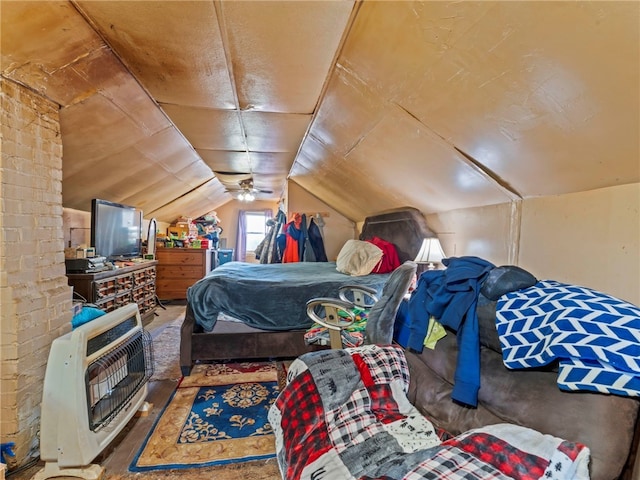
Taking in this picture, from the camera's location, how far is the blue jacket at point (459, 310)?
1304mm

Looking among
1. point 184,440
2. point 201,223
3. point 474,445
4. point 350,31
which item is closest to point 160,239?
point 201,223

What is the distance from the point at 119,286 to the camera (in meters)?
3.58

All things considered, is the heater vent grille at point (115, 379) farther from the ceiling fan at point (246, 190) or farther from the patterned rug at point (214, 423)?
the ceiling fan at point (246, 190)

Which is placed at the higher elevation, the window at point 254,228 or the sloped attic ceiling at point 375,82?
the sloped attic ceiling at point 375,82

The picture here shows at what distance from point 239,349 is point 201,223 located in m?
4.85

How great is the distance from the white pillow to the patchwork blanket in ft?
6.12

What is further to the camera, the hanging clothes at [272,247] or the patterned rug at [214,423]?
the hanging clothes at [272,247]

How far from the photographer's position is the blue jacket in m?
1.30

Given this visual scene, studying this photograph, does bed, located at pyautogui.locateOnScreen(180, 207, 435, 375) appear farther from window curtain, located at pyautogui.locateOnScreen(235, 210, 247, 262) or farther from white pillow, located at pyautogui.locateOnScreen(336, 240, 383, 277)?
window curtain, located at pyautogui.locateOnScreen(235, 210, 247, 262)

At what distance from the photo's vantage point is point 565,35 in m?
1.05

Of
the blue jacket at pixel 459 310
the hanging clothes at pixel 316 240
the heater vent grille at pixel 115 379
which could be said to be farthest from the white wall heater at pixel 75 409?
the hanging clothes at pixel 316 240

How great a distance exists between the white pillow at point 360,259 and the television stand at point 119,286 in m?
2.44

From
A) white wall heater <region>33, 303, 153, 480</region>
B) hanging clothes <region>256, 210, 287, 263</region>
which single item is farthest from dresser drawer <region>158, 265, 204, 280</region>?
white wall heater <region>33, 303, 153, 480</region>

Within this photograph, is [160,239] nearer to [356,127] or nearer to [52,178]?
[52,178]
